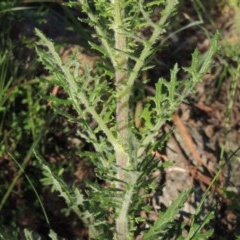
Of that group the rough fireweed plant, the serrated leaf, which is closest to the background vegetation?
the serrated leaf

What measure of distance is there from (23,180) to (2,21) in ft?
3.25

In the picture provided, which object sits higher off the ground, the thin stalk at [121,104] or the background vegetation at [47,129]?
the thin stalk at [121,104]

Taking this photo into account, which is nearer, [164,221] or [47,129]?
[164,221]

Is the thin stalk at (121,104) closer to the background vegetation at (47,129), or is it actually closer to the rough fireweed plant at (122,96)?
the rough fireweed plant at (122,96)

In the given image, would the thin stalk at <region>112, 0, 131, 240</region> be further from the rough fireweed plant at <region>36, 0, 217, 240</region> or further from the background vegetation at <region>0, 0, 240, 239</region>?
the background vegetation at <region>0, 0, 240, 239</region>

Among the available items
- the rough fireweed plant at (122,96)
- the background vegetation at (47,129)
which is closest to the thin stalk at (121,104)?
the rough fireweed plant at (122,96)

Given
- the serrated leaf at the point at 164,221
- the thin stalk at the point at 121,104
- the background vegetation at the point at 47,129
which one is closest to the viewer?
the thin stalk at the point at 121,104

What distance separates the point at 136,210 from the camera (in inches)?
63.2

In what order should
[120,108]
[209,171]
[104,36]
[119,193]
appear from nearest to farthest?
[104,36], [120,108], [119,193], [209,171]

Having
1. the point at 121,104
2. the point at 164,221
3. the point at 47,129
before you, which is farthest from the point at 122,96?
the point at 47,129

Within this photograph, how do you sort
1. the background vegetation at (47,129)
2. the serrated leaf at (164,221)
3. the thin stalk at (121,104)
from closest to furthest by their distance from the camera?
the thin stalk at (121,104), the serrated leaf at (164,221), the background vegetation at (47,129)

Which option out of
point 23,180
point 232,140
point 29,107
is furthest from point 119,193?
point 232,140

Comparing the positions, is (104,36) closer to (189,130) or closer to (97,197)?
(97,197)

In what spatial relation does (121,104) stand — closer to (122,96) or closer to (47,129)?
(122,96)
